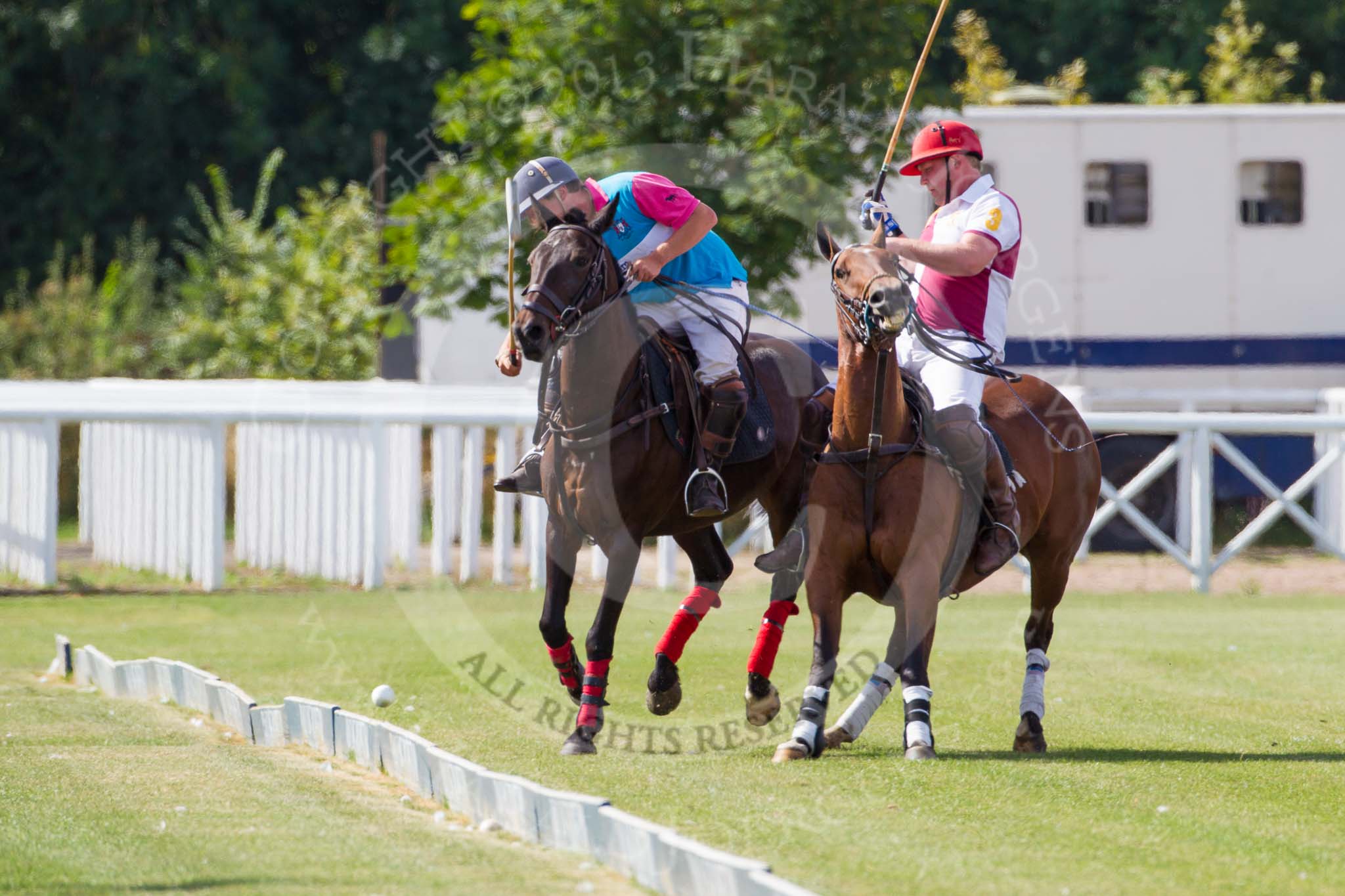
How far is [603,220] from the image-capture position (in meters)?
7.48

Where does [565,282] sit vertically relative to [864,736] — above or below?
above

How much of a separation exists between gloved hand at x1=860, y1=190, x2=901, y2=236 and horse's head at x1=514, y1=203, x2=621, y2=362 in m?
1.07

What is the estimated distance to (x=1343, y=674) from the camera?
1031 centimetres

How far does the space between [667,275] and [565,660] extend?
1940 millimetres

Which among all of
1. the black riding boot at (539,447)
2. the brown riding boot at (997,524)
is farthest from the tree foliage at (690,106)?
the brown riding boot at (997,524)

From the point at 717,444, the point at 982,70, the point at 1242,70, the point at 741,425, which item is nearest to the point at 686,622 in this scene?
the point at 717,444

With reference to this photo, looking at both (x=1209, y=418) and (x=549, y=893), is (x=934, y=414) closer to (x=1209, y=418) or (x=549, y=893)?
(x=549, y=893)

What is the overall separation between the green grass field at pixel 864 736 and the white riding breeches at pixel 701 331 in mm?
1660

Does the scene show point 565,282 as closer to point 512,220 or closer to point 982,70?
point 512,220

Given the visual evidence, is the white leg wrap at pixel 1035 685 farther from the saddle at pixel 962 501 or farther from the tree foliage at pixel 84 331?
the tree foliage at pixel 84 331

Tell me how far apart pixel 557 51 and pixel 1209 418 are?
6142 millimetres

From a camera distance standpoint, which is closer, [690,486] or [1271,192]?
[690,486]

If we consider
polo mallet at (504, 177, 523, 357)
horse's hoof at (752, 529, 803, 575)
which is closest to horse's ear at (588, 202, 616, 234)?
polo mallet at (504, 177, 523, 357)

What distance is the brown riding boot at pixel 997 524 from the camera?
7.48 metres
